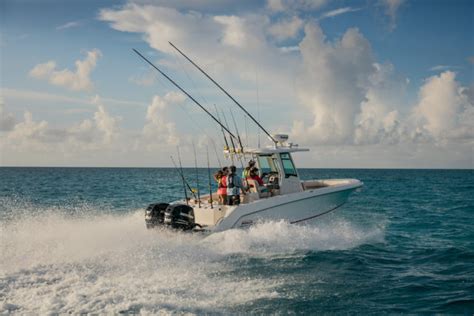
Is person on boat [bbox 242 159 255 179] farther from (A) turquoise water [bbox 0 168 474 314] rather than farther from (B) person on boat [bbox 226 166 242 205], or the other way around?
(A) turquoise water [bbox 0 168 474 314]

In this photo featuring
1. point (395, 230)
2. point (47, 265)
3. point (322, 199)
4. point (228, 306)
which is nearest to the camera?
point (228, 306)

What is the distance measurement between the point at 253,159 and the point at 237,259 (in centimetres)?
452

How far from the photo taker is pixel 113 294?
7.08 m

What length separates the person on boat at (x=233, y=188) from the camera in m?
12.2

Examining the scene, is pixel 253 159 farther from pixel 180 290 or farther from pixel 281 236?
pixel 180 290

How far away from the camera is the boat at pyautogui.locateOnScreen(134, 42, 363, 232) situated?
11.4 metres

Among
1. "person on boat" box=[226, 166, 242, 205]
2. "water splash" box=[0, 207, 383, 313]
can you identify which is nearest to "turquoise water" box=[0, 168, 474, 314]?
"water splash" box=[0, 207, 383, 313]

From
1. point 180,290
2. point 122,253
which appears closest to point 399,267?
point 180,290

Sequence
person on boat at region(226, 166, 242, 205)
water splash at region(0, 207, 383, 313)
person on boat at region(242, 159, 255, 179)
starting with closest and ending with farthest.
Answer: water splash at region(0, 207, 383, 313)
person on boat at region(226, 166, 242, 205)
person on boat at region(242, 159, 255, 179)

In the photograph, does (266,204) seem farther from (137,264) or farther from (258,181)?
(137,264)

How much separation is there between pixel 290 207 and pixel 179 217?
11.7ft

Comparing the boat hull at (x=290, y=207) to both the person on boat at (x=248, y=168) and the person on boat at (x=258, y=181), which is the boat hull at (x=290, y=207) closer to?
the person on boat at (x=258, y=181)

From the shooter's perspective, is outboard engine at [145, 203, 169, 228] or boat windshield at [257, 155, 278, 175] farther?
boat windshield at [257, 155, 278, 175]

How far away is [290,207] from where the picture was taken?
12773mm
